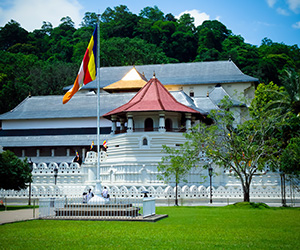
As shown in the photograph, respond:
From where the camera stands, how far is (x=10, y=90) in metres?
67.0

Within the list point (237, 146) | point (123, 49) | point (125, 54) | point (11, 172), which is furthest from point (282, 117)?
point (123, 49)

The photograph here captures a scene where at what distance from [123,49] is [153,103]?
51474 millimetres

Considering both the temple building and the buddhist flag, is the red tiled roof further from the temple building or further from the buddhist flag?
the buddhist flag

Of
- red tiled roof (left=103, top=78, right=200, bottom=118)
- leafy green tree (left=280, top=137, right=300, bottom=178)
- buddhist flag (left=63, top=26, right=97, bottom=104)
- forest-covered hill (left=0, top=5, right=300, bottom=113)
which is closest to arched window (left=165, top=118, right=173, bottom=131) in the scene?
red tiled roof (left=103, top=78, right=200, bottom=118)

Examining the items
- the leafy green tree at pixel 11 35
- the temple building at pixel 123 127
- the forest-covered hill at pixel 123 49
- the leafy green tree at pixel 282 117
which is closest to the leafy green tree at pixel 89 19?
the forest-covered hill at pixel 123 49

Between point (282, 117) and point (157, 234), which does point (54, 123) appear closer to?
point (282, 117)

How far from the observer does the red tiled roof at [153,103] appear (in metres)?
38.3

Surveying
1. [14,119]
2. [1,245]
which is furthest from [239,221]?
[14,119]

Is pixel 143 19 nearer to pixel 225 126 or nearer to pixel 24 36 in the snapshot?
pixel 24 36

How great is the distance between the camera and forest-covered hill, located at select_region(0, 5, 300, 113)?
77.4 meters

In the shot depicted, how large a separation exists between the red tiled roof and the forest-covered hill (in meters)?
31.1

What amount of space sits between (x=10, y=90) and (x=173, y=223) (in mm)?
54852

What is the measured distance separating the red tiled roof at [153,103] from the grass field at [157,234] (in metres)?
20.6

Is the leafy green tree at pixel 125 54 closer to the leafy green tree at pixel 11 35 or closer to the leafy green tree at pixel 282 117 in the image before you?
the leafy green tree at pixel 11 35
